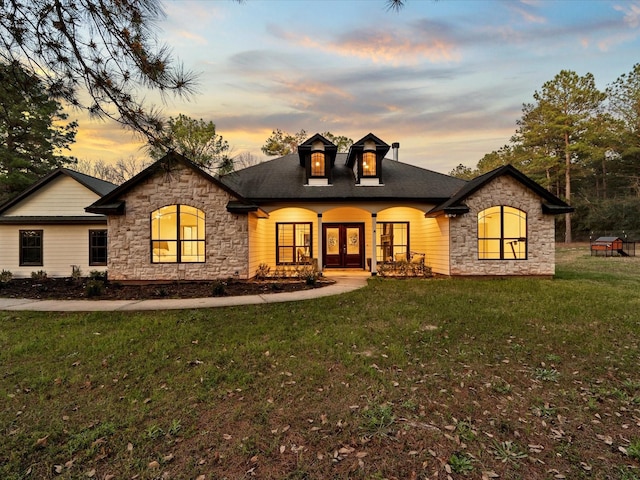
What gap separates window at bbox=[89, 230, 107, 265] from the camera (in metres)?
13.1

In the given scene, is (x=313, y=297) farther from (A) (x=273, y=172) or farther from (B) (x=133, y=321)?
(A) (x=273, y=172)

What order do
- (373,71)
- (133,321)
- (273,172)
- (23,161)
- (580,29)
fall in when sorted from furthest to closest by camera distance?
(23,161) → (273,172) → (373,71) → (580,29) → (133,321)

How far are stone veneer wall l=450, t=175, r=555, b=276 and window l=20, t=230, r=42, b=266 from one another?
1697 centimetres

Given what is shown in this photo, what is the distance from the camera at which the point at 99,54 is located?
3.48 meters

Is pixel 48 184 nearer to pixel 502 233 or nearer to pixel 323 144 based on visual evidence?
pixel 323 144

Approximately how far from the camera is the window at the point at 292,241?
1443 centimetres

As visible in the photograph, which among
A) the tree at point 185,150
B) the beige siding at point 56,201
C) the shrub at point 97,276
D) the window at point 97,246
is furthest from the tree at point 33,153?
the tree at point 185,150

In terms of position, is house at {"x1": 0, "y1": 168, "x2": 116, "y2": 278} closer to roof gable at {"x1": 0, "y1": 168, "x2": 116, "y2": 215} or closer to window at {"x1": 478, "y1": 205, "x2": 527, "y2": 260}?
roof gable at {"x1": 0, "y1": 168, "x2": 116, "y2": 215}

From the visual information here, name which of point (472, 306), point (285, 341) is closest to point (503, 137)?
point (472, 306)

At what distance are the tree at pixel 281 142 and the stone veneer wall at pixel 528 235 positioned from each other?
71.4 feet

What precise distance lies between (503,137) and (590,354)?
37.6 meters

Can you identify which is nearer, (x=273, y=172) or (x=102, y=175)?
(x=273, y=172)

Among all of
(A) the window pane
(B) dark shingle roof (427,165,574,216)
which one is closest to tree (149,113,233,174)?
(A) the window pane

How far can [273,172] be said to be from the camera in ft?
47.4
